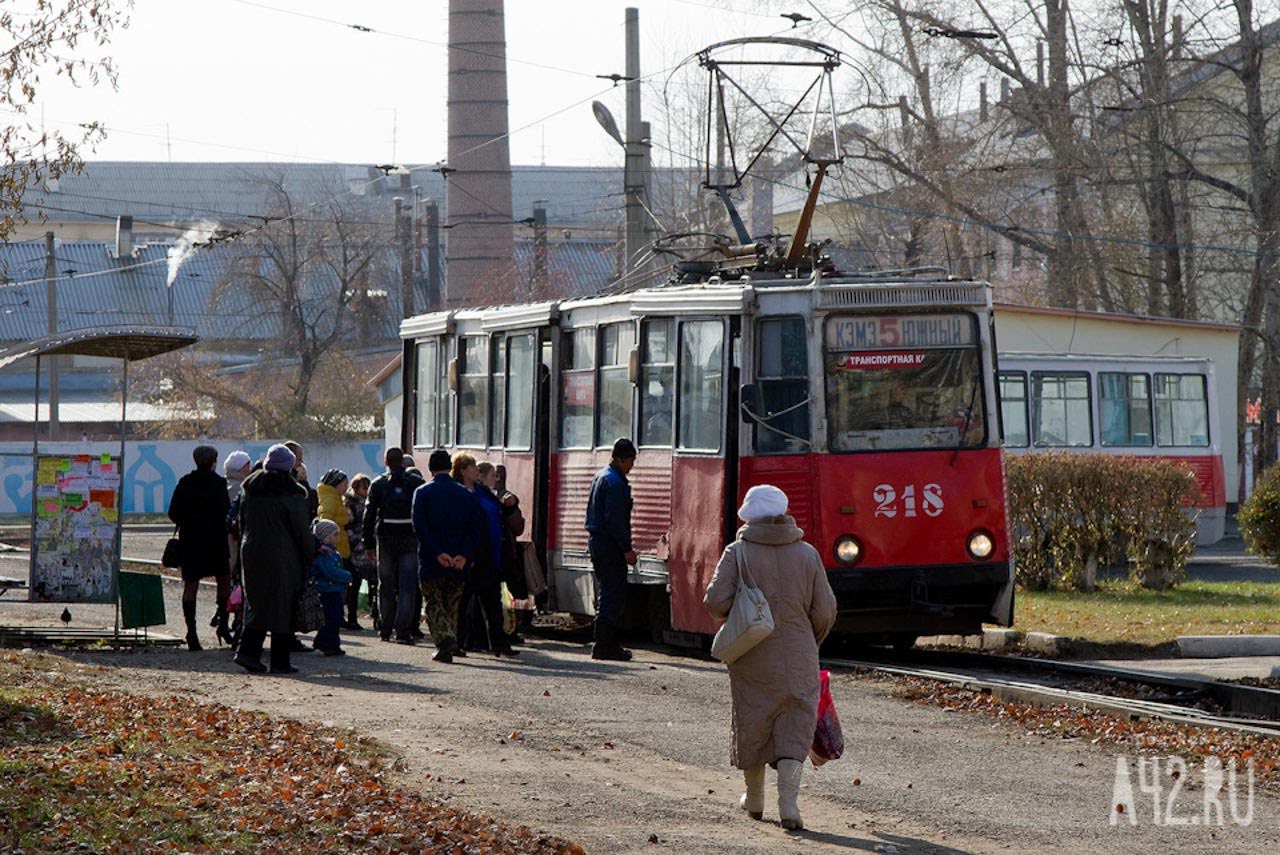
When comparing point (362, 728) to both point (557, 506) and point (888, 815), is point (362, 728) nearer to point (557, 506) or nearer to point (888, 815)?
point (888, 815)

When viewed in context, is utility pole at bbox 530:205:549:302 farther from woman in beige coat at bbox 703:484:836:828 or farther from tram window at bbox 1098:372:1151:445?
woman in beige coat at bbox 703:484:836:828

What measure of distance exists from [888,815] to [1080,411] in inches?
940

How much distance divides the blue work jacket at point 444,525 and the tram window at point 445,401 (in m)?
5.72

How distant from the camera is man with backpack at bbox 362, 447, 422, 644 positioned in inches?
695

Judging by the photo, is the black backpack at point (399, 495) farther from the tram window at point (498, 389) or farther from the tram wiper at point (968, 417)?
the tram wiper at point (968, 417)

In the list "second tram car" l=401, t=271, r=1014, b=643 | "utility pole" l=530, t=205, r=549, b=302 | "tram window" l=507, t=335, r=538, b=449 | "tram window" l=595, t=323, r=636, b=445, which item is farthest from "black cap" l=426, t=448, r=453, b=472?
"utility pole" l=530, t=205, r=549, b=302

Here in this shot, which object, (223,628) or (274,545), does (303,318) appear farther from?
(274,545)

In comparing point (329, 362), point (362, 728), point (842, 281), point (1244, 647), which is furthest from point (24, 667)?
point (329, 362)

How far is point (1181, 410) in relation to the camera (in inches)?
1319

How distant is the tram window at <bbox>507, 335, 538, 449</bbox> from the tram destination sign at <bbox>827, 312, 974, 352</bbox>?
4.25 m

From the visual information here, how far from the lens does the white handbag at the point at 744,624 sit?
8781 millimetres

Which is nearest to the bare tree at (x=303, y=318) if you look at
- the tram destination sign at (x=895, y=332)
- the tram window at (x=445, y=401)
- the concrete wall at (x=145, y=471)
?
the concrete wall at (x=145, y=471)

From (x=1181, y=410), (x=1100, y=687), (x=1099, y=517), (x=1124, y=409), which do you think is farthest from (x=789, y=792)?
(x=1181, y=410)

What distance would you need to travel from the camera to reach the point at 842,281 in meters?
16.2
